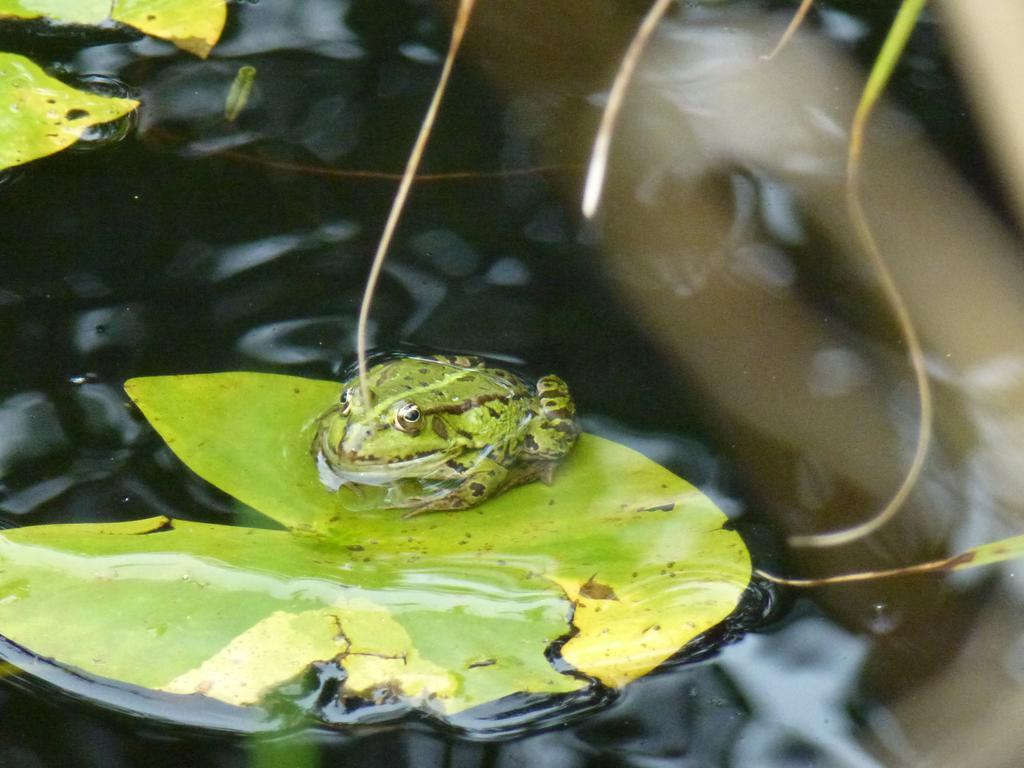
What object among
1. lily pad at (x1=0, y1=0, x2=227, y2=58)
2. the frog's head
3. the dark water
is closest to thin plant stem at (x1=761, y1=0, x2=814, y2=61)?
the dark water

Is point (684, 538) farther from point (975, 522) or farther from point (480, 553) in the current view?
point (975, 522)

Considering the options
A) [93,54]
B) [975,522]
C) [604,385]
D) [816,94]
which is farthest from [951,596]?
[93,54]

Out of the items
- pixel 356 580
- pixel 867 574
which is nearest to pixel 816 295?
pixel 867 574

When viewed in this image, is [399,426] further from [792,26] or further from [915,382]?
[915,382]

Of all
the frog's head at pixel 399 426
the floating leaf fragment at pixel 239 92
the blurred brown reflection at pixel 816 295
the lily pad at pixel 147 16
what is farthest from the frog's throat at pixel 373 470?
the lily pad at pixel 147 16

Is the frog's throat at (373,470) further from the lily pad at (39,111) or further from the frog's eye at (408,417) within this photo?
the lily pad at (39,111)
